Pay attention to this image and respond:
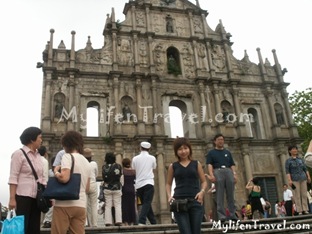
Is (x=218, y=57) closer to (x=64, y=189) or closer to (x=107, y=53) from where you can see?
(x=107, y=53)

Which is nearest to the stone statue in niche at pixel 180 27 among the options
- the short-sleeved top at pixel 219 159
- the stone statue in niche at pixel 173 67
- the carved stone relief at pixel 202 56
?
the carved stone relief at pixel 202 56

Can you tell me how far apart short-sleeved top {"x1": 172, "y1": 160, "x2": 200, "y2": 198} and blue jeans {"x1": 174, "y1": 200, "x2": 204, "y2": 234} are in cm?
15

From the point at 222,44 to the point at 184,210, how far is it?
20.1 meters

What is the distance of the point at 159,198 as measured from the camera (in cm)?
1673

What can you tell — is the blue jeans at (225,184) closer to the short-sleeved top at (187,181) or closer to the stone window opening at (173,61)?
the short-sleeved top at (187,181)

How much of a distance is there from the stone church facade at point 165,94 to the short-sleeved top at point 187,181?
12.3 m

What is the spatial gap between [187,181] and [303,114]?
26709 millimetres

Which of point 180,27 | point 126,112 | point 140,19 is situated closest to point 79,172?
point 126,112

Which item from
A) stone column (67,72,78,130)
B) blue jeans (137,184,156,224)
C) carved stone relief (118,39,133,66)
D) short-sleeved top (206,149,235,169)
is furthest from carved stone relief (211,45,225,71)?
blue jeans (137,184,156,224)

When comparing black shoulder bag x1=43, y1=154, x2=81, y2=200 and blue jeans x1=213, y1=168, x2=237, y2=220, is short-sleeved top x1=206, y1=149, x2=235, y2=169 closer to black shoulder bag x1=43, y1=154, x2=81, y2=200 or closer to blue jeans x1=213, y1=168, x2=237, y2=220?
blue jeans x1=213, y1=168, x2=237, y2=220

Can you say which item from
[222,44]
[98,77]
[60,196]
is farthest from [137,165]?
[222,44]

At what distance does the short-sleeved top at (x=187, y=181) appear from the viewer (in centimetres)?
444

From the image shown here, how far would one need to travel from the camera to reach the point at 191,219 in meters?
4.35

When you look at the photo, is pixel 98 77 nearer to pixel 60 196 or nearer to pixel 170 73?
pixel 170 73
